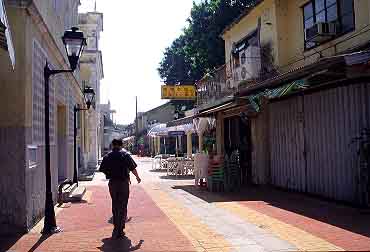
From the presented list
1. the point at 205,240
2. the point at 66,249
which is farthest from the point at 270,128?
the point at 66,249

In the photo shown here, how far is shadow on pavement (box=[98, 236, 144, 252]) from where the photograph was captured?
6.64m

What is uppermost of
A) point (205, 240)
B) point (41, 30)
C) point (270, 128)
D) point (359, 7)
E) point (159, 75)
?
point (159, 75)

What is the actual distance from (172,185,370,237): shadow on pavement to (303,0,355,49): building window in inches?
167

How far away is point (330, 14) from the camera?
12.0 m

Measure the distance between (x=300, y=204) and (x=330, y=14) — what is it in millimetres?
5069

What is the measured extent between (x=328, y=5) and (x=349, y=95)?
331cm

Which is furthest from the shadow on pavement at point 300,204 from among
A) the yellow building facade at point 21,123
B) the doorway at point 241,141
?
the yellow building facade at point 21,123

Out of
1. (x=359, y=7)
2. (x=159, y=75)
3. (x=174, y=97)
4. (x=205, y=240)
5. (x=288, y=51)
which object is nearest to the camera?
(x=205, y=240)

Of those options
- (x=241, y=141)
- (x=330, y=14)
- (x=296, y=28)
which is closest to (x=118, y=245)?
(x=330, y=14)

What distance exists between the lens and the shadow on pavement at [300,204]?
321 inches

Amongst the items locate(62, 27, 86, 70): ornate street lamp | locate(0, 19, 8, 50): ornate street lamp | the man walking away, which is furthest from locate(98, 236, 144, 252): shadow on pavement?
locate(62, 27, 86, 70): ornate street lamp

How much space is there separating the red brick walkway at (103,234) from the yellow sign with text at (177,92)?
63.1 feet

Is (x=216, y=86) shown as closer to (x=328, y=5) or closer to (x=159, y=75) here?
(x=328, y=5)

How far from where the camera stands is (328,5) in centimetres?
1208
